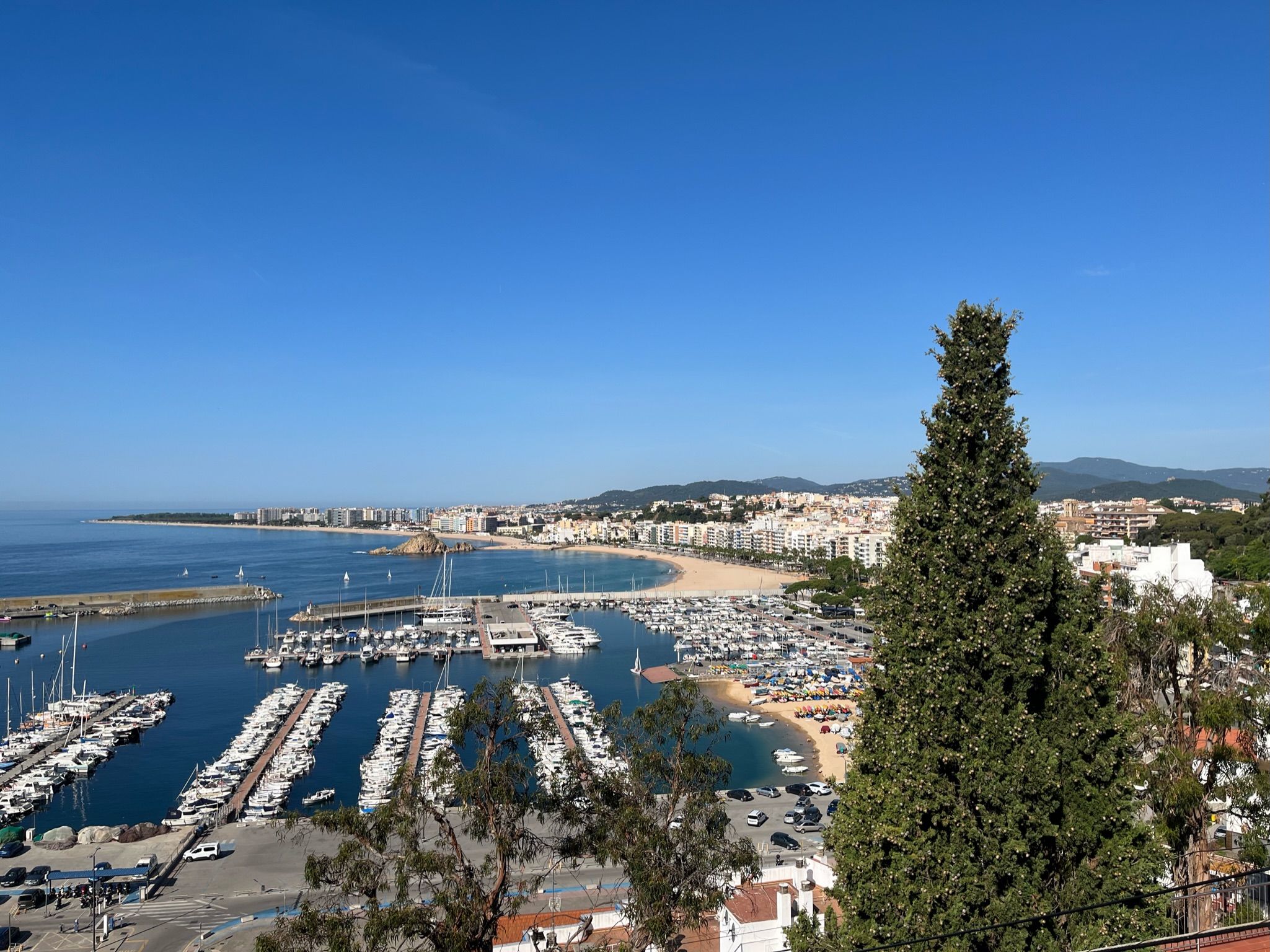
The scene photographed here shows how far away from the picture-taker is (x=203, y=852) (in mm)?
11367

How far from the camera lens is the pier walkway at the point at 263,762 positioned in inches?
529

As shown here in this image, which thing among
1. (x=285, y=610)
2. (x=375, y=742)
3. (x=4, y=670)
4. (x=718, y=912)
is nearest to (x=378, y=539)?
(x=285, y=610)

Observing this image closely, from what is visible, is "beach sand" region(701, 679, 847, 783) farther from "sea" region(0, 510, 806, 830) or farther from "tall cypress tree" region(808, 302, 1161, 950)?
"tall cypress tree" region(808, 302, 1161, 950)

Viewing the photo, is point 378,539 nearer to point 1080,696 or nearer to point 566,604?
point 566,604

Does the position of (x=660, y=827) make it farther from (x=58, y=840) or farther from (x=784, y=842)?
(x=58, y=840)

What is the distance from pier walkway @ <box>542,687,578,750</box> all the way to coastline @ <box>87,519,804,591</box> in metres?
23.4

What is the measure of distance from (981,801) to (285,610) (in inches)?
1485

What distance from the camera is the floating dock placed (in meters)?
35.0

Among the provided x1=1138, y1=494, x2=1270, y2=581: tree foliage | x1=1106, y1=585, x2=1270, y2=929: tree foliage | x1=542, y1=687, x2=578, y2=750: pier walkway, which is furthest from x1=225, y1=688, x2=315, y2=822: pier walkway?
x1=1138, y1=494, x2=1270, y2=581: tree foliage

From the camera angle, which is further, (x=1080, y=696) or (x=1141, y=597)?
(x=1141, y=597)

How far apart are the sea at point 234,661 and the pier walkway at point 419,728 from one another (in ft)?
3.44

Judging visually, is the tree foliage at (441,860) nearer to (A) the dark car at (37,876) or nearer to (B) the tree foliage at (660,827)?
(B) the tree foliage at (660,827)

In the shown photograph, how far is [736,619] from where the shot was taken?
110 ft

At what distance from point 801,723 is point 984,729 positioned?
15611 millimetres
